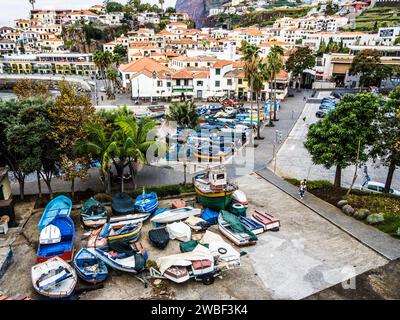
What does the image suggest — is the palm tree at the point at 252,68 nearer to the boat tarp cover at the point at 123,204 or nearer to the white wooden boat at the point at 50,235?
the boat tarp cover at the point at 123,204

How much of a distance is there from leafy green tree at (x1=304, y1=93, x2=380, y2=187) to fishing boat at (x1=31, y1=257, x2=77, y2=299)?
19.5 meters

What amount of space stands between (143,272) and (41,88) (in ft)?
68.2

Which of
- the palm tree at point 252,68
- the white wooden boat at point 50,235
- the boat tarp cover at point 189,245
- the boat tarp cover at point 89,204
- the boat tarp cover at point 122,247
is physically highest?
the palm tree at point 252,68

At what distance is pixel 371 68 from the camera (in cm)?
6806

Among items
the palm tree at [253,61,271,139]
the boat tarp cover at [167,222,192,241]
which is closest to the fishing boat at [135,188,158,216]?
the boat tarp cover at [167,222,192,241]

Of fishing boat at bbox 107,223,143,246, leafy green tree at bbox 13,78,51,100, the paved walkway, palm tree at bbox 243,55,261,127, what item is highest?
palm tree at bbox 243,55,261,127

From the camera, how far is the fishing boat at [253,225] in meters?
20.7

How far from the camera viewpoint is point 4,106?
23.8 m

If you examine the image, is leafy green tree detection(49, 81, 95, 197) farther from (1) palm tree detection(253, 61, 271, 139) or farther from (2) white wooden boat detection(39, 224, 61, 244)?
(1) palm tree detection(253, 61, 271, 139)

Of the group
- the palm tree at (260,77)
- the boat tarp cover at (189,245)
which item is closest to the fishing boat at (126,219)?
the boat tarp cover at (189,245)

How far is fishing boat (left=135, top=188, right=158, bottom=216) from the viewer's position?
22828mm

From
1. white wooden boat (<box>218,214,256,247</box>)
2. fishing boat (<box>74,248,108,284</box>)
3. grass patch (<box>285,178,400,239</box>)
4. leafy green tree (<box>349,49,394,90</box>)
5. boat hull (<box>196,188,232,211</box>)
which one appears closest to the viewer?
fishing boat (<box>74,248,108,284</box>)

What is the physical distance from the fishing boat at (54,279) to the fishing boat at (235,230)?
29.9ft
